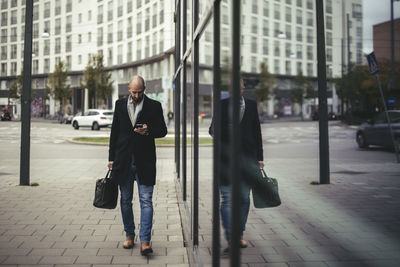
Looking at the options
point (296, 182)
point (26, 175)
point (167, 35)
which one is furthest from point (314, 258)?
point (167, 35)

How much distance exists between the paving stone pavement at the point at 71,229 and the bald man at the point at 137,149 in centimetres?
27

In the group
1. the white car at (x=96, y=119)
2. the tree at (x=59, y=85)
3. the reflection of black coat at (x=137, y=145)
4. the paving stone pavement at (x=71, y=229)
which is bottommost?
the paving stone pavement at (x=71, y=229)

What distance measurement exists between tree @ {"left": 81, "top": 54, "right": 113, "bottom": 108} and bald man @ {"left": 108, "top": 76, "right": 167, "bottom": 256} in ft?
145

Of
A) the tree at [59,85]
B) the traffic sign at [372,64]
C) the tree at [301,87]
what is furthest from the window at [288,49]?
the tree at [59,85]

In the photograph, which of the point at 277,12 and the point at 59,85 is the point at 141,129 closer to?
the point at 277,12

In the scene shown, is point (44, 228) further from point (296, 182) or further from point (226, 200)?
point (296, 182)

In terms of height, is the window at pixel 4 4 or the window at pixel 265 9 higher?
→ the window at pixel 4 4

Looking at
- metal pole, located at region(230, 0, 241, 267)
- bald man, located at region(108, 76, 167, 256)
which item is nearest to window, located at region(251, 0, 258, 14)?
metal pole, located at region(230, 0, 241, 267)

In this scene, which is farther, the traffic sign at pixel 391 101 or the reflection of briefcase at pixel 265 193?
the traffic sign at pixel 391 101

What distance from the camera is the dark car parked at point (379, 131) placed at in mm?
13633

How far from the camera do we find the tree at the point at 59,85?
162ft

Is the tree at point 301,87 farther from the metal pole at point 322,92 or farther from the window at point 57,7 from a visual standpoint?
the window at point 57,7

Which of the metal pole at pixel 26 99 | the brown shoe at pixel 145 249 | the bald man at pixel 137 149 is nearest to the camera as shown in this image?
the brown shoe at pixel 145 249

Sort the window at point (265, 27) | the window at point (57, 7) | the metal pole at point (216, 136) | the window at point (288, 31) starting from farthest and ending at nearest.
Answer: the window at point (57, 7) < the window at point (288, 31) < the window at point (265, 27) < the metal pole at point (216, 136)
